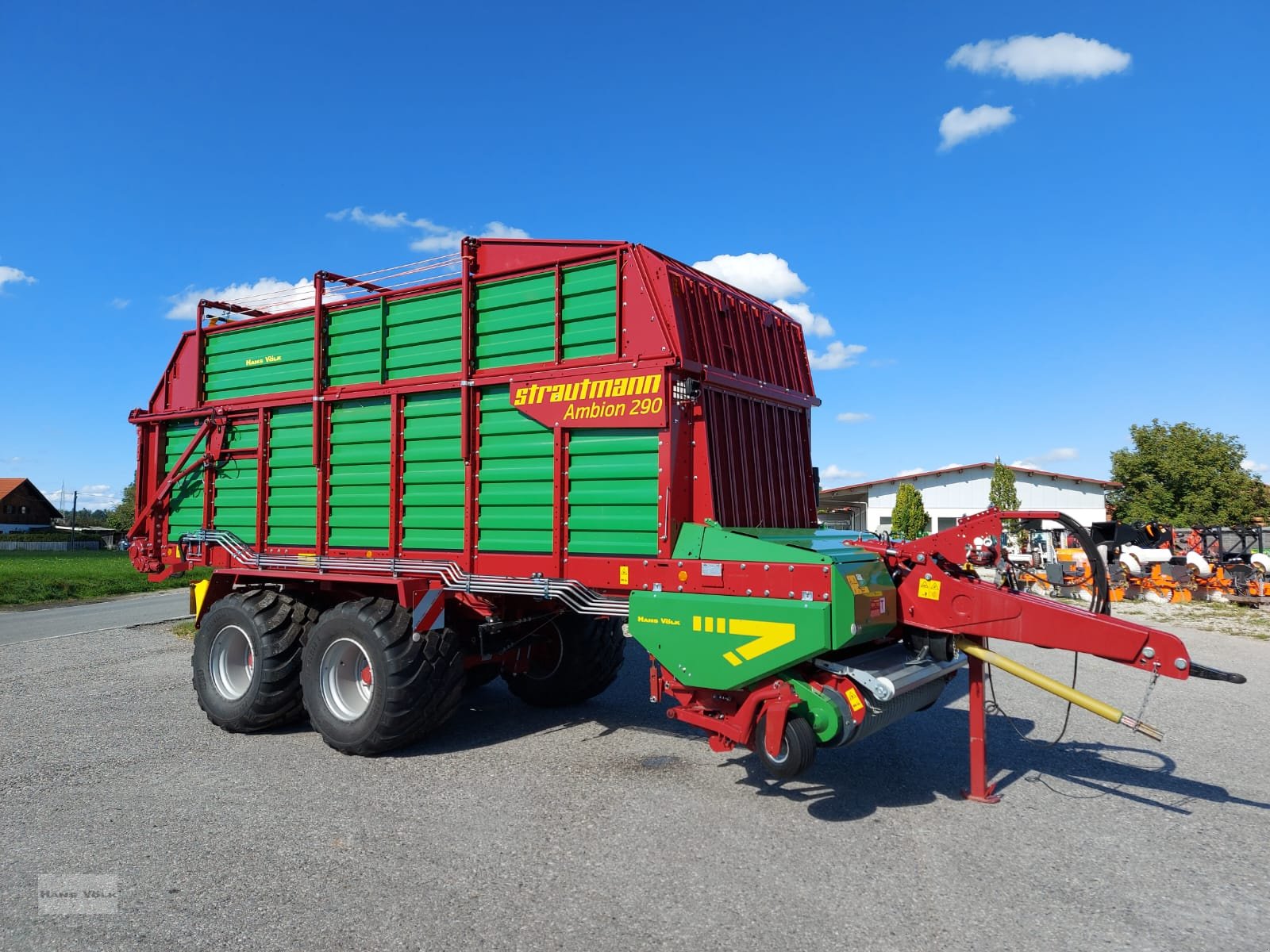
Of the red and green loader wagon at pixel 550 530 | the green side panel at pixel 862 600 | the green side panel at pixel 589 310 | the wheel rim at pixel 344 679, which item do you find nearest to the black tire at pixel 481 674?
the red and green loader wagon at pixel 550 530

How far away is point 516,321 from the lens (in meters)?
6.20

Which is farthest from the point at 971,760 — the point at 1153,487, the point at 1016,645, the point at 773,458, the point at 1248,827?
the point at 1153,487

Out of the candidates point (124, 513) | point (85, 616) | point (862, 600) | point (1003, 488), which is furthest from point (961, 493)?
point (124, 513)

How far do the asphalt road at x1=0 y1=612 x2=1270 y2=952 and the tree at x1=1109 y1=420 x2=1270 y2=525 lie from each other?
29840mm

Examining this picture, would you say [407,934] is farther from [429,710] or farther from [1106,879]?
[1106,879]

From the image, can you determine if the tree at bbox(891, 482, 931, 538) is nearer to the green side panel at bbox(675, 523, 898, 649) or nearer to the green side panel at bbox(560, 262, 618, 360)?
the green side panel at bbox(675, 523, 898, 649)

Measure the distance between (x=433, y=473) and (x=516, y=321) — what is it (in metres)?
1.36

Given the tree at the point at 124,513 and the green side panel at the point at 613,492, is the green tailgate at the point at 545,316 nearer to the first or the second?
the green side panel at the point at 613,492

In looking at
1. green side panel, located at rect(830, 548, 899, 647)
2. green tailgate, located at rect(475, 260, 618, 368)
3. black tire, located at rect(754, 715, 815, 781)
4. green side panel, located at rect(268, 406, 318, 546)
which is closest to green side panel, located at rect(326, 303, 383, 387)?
green side panel, located at rect(268, 406, 318, 546)

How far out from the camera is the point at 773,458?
6523mm

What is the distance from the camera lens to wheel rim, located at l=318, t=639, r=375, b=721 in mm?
6379

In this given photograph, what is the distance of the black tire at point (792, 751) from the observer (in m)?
4.61

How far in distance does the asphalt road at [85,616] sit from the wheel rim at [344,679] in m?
9.27

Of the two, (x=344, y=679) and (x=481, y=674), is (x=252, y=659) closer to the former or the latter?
(x=344, y=679)
